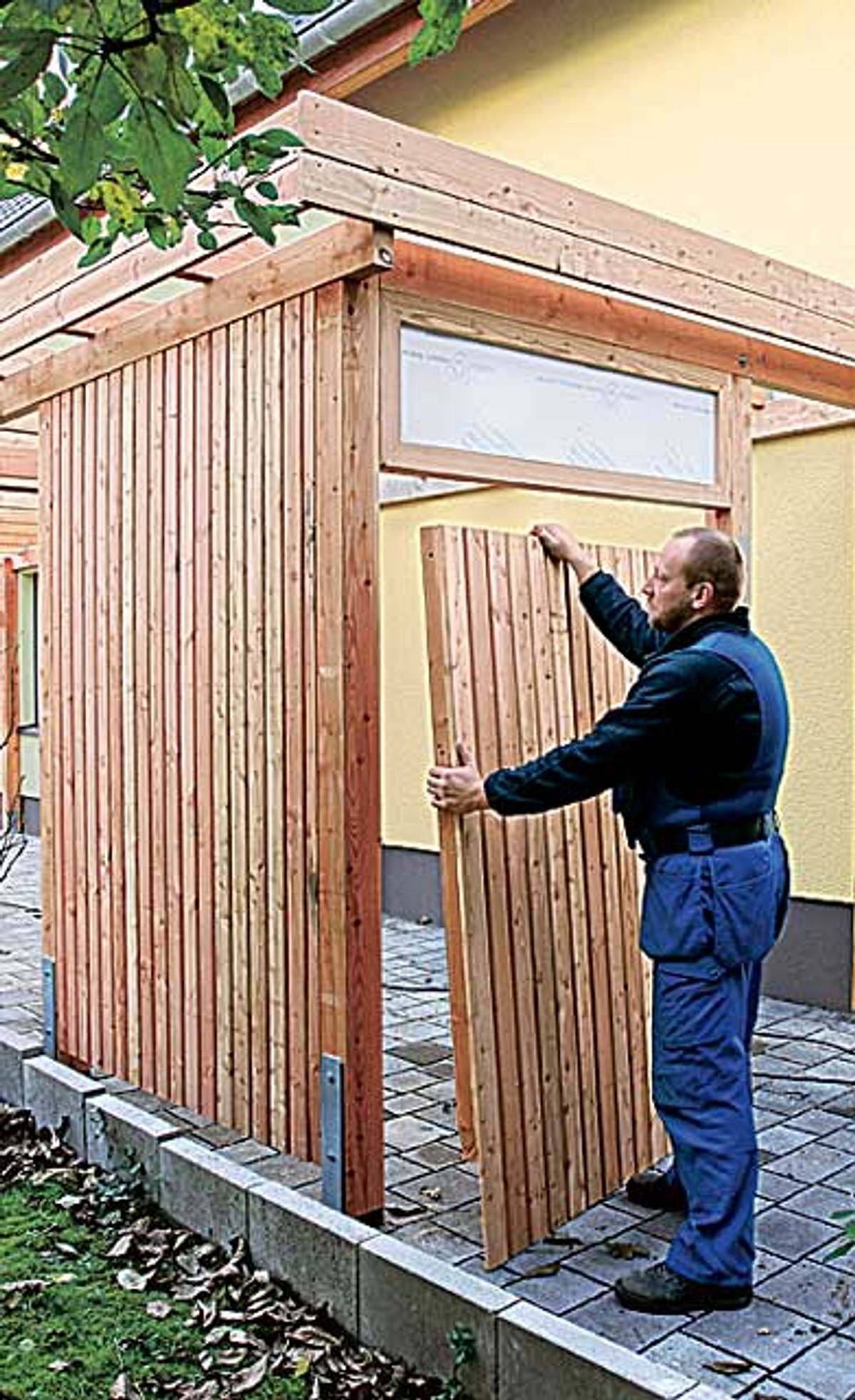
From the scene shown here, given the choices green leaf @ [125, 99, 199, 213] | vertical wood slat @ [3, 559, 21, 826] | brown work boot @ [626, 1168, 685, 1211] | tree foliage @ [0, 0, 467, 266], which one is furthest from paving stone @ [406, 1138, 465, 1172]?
vertical wood slat @ [3, 559, 21, 826]

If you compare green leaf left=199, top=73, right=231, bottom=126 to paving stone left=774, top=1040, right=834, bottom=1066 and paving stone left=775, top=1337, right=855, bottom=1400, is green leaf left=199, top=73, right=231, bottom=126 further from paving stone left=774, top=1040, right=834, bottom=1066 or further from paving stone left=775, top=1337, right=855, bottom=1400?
paving stone left=774, top=1040, right=834, bottom=1066

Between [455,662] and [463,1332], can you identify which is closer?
[463,1332]

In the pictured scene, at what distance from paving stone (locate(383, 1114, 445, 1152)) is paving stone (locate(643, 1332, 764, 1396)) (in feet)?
4.93

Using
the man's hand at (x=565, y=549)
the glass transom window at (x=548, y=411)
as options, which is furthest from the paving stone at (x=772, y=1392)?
the glass transom window at (x=548, y=411)

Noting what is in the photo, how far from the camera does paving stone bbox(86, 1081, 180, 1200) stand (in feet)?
13.9

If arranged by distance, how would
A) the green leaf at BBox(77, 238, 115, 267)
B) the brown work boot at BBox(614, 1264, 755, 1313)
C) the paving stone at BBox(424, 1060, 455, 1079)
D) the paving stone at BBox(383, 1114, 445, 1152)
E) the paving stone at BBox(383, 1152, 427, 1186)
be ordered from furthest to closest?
the paving stone at BBox(424, 1060, 455, 1079)
the paving stone at BBox(383, 1114, 445, 1152)
the paving stone at BBox(383, 1152, 427, 1186)
the brown work boot at BBox(614, 1264, 755, 1313)
the green leaf at BBox(77, 238, 115, 267)

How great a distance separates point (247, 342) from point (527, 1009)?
217 cm

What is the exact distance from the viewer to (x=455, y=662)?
387 cm

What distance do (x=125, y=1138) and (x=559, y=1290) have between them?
1525 mm

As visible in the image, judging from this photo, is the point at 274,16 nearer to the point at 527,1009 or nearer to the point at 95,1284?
the point at 527,1009

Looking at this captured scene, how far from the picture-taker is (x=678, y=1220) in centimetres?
402

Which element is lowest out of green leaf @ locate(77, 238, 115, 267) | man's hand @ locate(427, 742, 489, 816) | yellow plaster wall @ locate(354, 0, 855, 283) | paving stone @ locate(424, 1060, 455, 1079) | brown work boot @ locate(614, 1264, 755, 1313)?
paving stone @ locate(424, 1060, 455, 1079)

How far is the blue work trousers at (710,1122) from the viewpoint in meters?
3.42

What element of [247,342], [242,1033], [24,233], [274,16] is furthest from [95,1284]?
[24,233]
